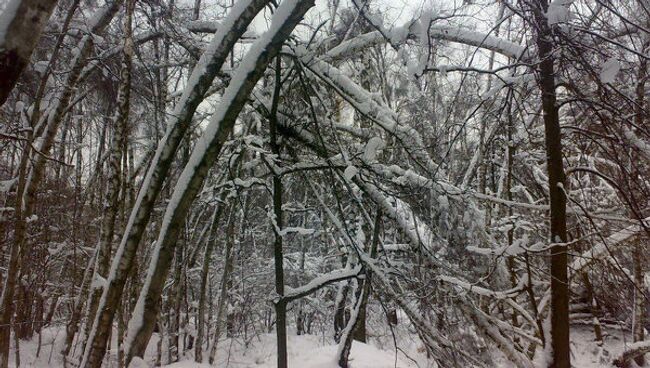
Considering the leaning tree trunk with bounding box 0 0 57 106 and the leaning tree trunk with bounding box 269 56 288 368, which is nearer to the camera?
the leaning tree trunk with bounding box 0 0 57 106

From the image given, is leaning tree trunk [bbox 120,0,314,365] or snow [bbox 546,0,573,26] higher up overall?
snow [bbox 546,0,573,26]

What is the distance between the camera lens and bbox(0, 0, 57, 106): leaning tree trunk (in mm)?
1408

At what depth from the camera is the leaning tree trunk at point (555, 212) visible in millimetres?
2842

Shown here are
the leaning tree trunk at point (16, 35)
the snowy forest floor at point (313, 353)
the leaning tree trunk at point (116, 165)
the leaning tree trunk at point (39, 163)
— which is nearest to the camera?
the leaning tree trunk at point (16, 35)

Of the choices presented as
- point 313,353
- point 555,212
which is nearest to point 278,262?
point 555,212

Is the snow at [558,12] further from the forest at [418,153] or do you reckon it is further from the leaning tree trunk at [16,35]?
the leaning tree trunk at [16,35]

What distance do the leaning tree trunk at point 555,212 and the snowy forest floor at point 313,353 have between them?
3.64m

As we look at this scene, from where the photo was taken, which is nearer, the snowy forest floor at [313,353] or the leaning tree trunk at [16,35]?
the leaning tree trunk at [16,35]

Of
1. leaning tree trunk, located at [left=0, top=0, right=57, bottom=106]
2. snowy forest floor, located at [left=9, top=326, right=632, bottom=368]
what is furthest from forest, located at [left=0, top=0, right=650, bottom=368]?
snowy forest floor, located at [left=9, top=326, right=632, bottom=368]

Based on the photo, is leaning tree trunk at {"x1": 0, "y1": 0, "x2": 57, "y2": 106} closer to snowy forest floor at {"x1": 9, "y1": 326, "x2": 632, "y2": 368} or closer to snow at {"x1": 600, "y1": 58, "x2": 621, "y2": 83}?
snow at {"x1": 600, "y1": 58, "x2": 621, "y2": 83}

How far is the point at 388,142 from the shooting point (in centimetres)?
488

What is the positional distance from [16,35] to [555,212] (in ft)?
9.99

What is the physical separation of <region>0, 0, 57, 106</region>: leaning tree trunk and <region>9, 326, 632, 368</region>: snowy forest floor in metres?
5.39

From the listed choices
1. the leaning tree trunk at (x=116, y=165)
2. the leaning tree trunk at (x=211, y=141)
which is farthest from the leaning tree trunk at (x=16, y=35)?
the leaning tree trunk at (x=116, y=165)
